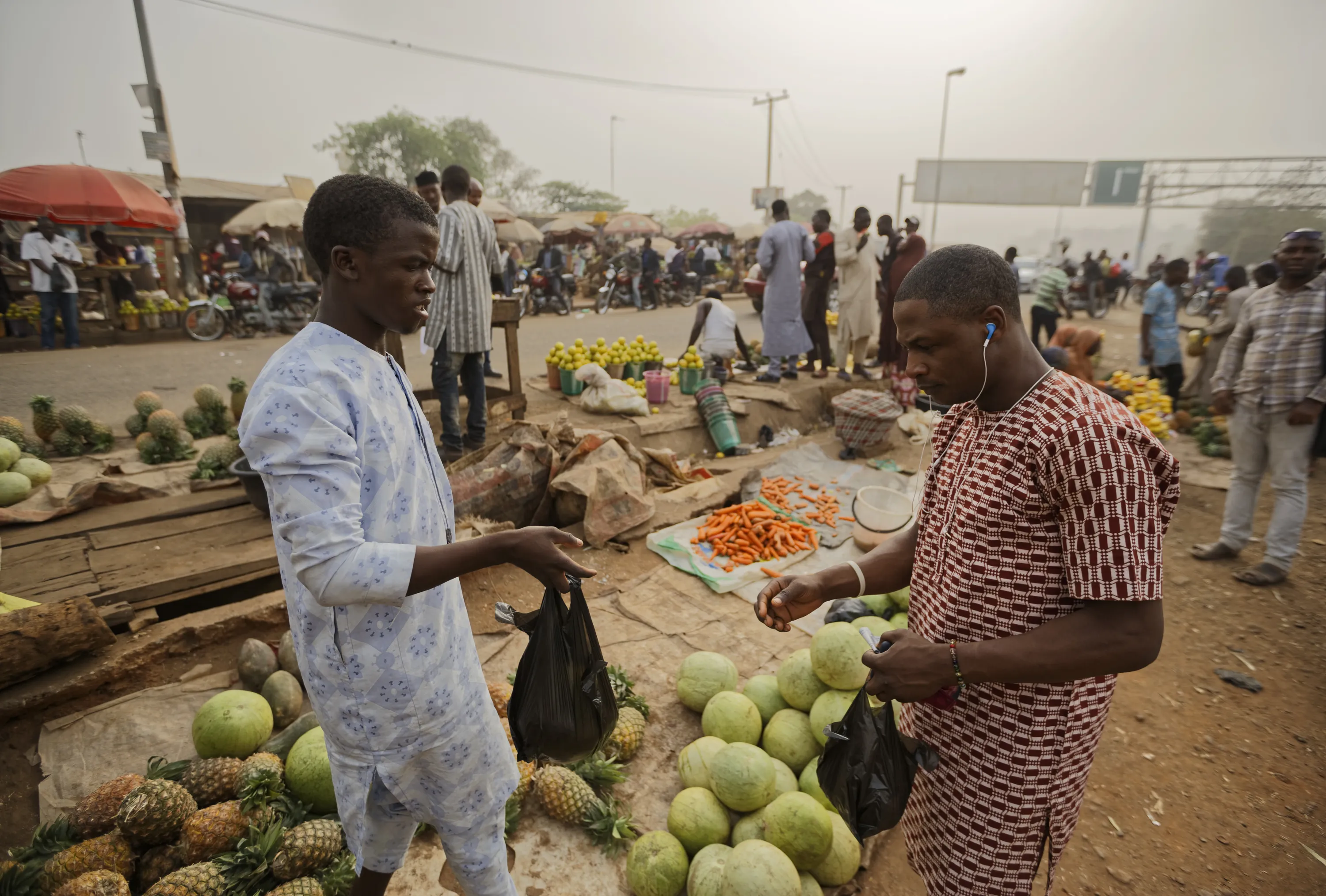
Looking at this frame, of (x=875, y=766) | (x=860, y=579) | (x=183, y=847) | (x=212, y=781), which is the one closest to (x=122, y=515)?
(x=212, y=781)

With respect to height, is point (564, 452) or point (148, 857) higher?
point (564, 452)

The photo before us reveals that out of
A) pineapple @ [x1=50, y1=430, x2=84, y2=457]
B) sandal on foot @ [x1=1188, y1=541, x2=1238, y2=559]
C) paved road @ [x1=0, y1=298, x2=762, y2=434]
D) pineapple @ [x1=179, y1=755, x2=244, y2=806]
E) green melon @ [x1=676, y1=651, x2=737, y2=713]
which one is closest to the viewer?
pineapple @ [x1=179, y1=755, x2=244, y2=806]

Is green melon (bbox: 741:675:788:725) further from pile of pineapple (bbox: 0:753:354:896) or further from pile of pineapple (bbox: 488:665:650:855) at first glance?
pile of pineapple (bbox: 0:753:354:896)

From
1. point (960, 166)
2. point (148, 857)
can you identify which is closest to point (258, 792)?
point (148, 857)

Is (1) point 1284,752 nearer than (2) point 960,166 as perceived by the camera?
Yes

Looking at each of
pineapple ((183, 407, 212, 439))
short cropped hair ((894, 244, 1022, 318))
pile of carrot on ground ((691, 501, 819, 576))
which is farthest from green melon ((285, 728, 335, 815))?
pineapple ((183, 407, 212, 439))

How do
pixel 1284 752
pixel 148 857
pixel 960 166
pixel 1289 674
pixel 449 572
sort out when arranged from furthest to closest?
pixel 960 166 < pixel 1289 674 < pixel 1284 752 < pixel 148 857 < pixel 449 572

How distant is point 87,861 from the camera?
2123 millimetres

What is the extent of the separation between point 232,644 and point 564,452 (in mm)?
2687

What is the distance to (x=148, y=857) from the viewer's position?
7.35 feet

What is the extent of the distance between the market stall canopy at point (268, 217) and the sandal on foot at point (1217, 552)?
18.3 m

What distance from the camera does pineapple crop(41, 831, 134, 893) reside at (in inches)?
82.8

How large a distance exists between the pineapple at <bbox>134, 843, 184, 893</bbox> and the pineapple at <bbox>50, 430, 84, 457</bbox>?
19.3 feet

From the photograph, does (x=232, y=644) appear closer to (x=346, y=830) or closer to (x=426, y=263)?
(x=346, y=830)
